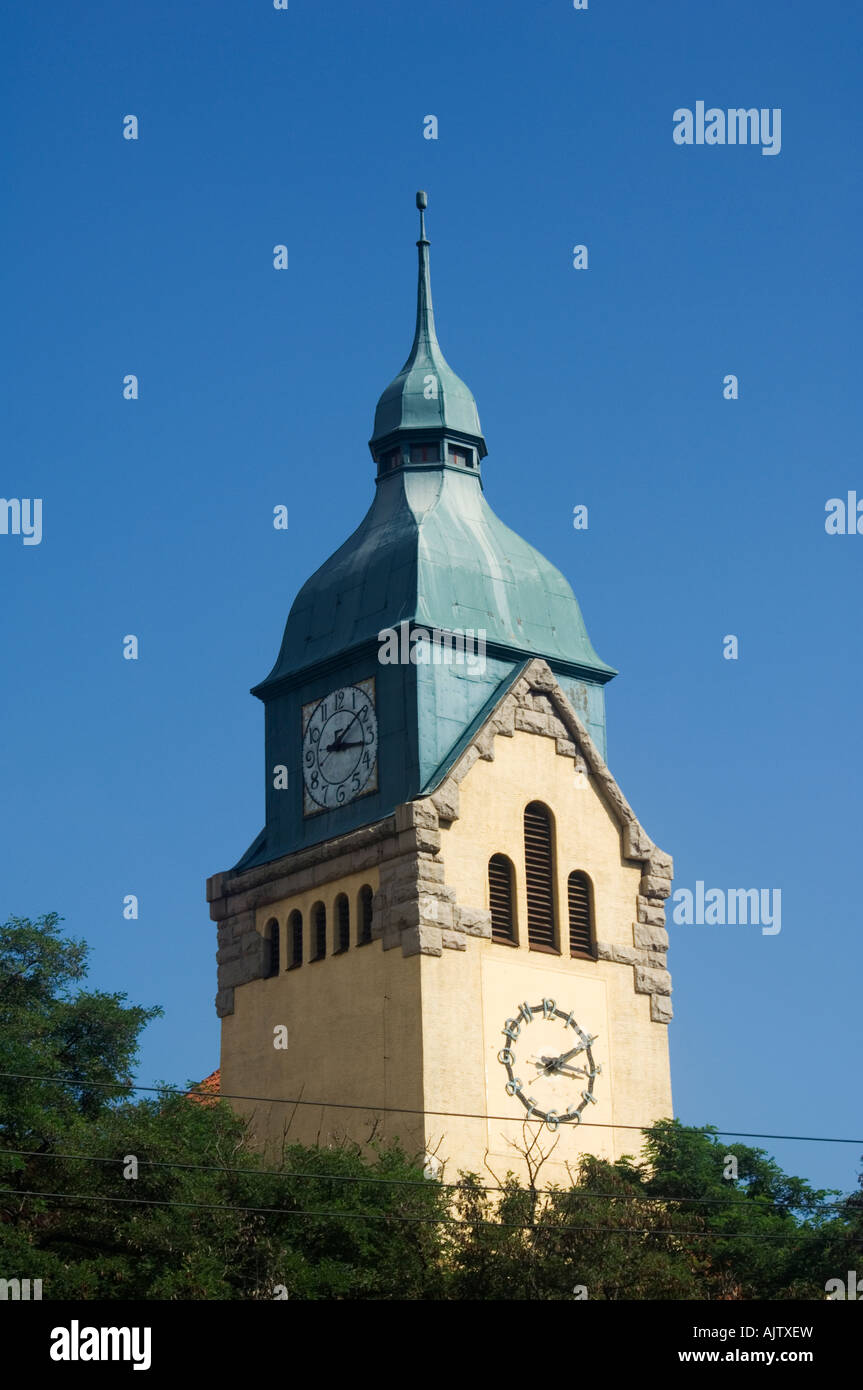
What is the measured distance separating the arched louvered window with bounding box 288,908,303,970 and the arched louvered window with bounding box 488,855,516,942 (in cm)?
488

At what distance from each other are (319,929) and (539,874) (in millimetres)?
5313

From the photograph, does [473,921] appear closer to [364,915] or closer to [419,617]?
[364,915]

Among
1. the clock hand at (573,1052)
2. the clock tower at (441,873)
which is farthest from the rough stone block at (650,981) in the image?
the clock hand at (573,1052)

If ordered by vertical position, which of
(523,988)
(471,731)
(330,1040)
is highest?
(471,731)

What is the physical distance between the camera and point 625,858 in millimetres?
68625

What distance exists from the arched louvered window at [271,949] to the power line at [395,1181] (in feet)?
29.4

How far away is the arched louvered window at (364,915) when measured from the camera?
64.5 metres

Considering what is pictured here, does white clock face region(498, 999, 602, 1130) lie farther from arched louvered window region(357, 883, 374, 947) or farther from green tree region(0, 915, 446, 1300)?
green tree region(0, 915, 446, 1300)

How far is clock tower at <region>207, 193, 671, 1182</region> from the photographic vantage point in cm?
6288

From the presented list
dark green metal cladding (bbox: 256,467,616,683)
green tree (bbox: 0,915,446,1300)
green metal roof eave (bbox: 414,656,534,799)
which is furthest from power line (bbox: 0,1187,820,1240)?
dark green metal cladding (bbox: 256,467,616,683)

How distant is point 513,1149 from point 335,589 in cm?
1536

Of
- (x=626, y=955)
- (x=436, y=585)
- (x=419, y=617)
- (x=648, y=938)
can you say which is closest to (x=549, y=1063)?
(x=626, y=955)

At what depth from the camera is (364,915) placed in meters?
64.9
